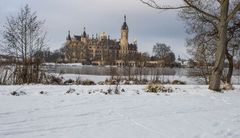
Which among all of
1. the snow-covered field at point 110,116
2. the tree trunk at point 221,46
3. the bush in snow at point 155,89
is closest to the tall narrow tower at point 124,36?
the tree trunk at point 221,46

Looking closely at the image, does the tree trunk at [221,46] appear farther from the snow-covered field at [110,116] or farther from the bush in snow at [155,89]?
the snow-covered field at [110,116]

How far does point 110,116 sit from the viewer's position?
6.91 metres

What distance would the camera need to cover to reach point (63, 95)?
955 cm

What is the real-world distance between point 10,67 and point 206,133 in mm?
10823

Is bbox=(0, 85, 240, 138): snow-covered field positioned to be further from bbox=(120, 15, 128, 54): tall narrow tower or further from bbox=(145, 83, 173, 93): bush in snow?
bbox=(120, 15, 128, 54): tall narrow tower

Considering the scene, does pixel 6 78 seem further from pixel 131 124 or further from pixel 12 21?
pixel 131 124

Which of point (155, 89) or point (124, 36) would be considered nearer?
point (155, 89)

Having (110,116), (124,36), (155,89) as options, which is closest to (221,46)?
(155,89)

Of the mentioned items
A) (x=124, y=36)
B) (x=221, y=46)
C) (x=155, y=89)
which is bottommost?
(x=155, y=89)

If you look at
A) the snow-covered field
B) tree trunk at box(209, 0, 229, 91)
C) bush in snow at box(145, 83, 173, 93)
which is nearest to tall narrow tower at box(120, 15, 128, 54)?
tree trunk at box(209, 0, 229, 91)

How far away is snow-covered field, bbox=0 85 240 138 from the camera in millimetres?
5609

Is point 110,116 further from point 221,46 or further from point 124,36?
point 124,36

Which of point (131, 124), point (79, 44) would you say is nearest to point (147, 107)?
point (131, 124)

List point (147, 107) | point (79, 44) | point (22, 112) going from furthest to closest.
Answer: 1. point (79, 44)
2. point (147, 107)
3. point (22, 112)
